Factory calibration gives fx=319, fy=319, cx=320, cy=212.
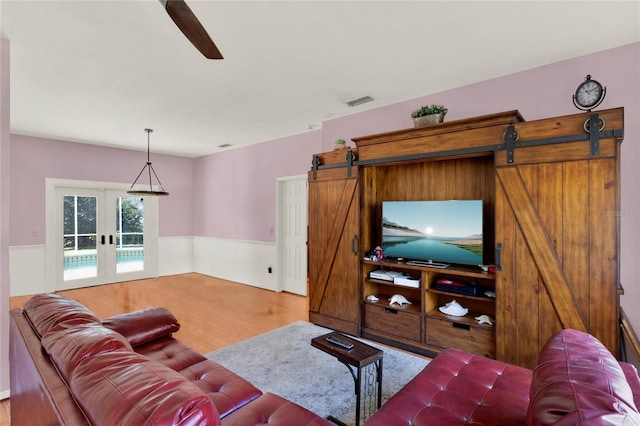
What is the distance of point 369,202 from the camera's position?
3.71m

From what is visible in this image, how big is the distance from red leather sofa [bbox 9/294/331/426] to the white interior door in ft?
11.5

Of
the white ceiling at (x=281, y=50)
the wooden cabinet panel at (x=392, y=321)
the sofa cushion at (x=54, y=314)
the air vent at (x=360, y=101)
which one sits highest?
the white ceiling at (x=281, y=50)

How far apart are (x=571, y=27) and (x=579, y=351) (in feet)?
7.76

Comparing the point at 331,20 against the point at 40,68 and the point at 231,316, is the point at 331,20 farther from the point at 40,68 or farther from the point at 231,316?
the point at 231,316

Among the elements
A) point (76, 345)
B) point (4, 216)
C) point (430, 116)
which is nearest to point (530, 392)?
point (76, 345)

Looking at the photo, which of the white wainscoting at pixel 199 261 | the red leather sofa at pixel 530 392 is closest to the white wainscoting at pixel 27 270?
the white wainscoting at pixel 199 261

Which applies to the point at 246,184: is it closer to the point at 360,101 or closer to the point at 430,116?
the point at 360,101

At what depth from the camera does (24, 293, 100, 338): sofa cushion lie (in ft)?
4.81

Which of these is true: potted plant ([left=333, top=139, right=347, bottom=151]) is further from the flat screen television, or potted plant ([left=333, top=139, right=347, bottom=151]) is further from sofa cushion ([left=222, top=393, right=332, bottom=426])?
sofa cushion ([left=222, top=393, right=332, bottom=426])

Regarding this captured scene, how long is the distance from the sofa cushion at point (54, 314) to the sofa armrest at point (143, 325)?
0.42 m

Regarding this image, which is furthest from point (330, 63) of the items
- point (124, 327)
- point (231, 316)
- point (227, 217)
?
point (227, 217)

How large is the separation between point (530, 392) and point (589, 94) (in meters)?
2.32

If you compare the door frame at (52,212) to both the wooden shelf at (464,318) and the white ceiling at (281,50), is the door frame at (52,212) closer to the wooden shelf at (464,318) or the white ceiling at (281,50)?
the white ceiling at (281,50)

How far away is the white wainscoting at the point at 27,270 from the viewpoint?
5293mm
